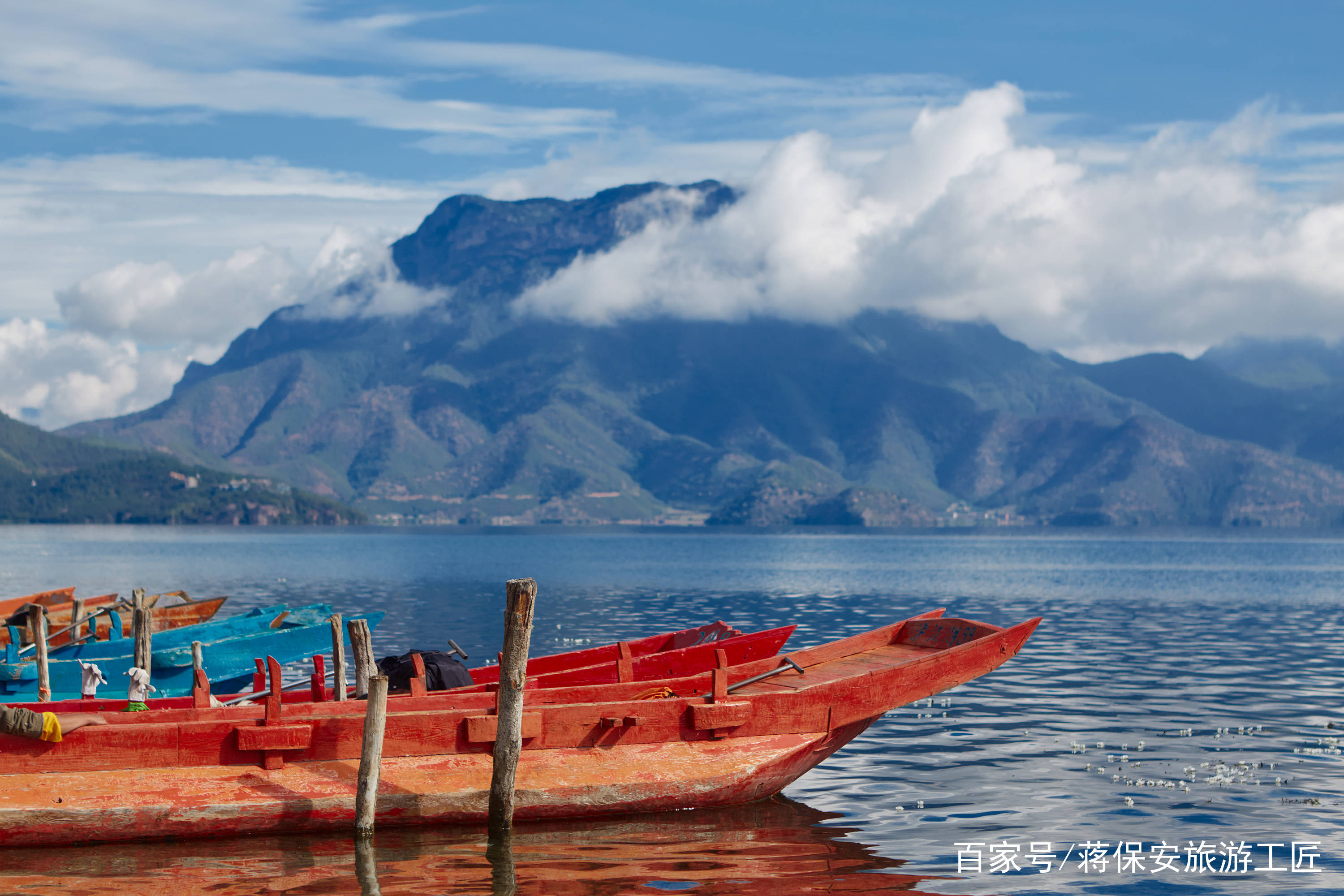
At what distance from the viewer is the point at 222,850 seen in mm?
17531

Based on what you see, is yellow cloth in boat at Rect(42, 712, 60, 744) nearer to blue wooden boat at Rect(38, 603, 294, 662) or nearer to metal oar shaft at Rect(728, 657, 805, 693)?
metal oar shaft at Rect(728, 657, 805, 693)

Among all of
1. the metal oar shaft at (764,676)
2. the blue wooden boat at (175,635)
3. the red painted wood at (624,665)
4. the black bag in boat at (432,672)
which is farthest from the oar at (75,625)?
the metal oar shaft at (764,676)

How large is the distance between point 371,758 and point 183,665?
13505mm

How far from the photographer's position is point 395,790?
17922 millimetres

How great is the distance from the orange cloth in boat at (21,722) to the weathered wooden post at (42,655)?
256 inches

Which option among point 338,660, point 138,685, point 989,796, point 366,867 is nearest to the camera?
point 366,867

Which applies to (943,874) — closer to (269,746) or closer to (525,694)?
(525,694)

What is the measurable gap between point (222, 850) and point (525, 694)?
5024mm

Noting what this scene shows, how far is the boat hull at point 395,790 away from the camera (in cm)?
1711

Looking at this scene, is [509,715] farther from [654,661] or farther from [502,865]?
[654,661]

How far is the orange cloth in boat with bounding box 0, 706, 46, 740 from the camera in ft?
54.9

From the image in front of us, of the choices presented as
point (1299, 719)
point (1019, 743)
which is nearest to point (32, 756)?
point (1019, 743)

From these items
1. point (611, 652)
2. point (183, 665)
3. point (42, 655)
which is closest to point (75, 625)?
point (183, 665)

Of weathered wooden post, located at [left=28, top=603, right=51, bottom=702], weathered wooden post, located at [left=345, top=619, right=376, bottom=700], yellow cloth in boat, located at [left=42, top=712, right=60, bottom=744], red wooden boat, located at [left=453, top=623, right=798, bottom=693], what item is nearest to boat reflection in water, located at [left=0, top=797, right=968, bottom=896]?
yellow cloth in boat, located at [left=42, top=712, right=60, bottom=744]
